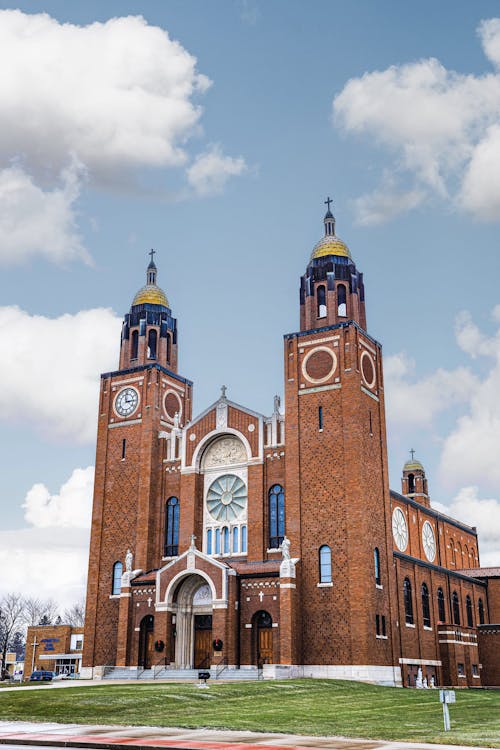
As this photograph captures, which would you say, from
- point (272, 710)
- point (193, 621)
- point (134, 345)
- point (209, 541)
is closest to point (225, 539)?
point (209, 541)

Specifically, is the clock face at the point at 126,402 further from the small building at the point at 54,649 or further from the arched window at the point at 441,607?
the small building at the point at 54,649

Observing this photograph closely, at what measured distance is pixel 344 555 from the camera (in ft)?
153

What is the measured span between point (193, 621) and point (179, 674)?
4.08 meters

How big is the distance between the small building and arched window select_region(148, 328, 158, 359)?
32786 mm

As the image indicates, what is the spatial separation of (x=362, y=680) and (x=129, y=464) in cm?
2191

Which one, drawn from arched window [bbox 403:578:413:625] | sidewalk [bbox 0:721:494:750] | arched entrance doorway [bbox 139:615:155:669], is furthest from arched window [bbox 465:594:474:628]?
sidewalk [bbox 0:721:494:750]

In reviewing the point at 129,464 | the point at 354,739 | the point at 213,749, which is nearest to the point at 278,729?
the point at 354,739

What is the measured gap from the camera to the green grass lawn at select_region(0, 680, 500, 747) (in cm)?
2223

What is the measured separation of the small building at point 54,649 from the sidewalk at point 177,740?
193 ft

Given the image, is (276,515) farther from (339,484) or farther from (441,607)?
(441,607)

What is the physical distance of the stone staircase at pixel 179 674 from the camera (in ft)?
145

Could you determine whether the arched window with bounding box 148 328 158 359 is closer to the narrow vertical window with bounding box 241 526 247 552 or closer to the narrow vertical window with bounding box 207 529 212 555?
the narrow vertical window with bounding box 207 529 212 555

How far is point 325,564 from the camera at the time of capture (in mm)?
47281

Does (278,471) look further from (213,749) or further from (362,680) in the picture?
(213,749)
